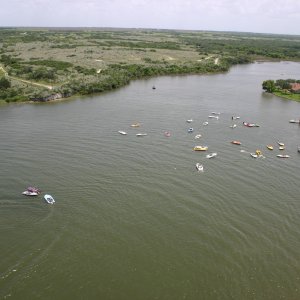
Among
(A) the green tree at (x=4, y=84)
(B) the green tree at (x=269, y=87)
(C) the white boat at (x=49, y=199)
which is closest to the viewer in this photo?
(C) the white boat at (x=49, y=199)

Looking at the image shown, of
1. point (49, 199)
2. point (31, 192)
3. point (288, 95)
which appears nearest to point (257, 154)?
point (49, 199)

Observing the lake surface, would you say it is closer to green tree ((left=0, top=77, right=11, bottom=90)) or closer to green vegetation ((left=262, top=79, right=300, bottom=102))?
green tree ((left=0, top=77, right=11, bottom=90))

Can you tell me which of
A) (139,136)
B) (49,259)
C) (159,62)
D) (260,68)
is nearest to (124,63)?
(159,62)

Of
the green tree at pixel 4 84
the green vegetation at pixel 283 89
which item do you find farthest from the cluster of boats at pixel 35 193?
the green vegetation at pixel 283 89

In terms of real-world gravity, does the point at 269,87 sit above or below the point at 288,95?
above

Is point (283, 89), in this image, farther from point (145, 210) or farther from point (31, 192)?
point (31, 192)

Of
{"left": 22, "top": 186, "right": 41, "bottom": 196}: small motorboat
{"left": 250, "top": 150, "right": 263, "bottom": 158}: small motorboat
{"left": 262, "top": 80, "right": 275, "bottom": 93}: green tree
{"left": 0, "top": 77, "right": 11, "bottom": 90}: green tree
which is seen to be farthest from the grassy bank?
{"left": 22, "top": 186, "right": 41, "bottom": 196}: small motorboat

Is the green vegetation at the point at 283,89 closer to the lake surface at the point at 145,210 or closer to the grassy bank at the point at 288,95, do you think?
the grassy bank at the point at 288,95

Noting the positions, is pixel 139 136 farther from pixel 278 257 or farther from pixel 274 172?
pixel 278 257
